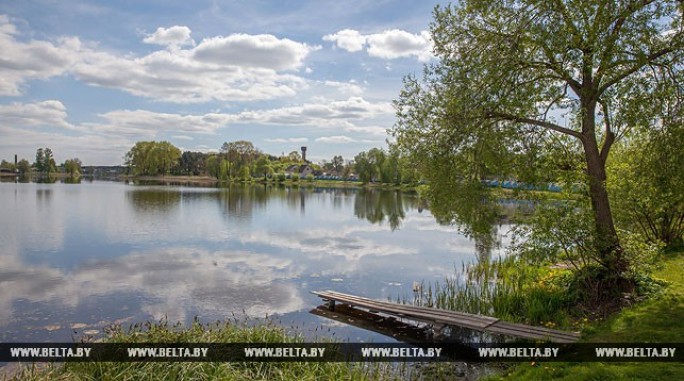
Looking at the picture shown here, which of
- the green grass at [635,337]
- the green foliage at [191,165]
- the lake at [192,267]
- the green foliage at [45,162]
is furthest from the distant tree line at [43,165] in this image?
the green grass at [635,337]

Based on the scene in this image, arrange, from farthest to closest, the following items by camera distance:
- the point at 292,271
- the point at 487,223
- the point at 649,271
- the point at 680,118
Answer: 1. the point at 292,271
2. the point at 487,223
3. the point at 649,271
4. the point at 680,118

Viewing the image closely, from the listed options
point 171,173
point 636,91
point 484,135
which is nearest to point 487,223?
point 484,135

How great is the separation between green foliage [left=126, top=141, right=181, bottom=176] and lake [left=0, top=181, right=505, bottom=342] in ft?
333

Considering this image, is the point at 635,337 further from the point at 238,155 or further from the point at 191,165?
the point at 191,165

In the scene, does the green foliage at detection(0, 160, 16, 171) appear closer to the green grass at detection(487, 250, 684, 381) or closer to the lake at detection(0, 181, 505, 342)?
the lake at detection(0, 181, 505, 342)

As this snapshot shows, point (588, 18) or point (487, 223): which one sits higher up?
point (588, 18)

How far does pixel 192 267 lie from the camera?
20.1m

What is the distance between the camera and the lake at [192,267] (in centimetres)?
1345

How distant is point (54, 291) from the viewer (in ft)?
50.9

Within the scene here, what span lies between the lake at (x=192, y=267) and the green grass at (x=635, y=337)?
197 inches

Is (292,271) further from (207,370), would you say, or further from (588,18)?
(588,18)

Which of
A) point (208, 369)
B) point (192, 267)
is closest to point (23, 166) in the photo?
point (192, 267)

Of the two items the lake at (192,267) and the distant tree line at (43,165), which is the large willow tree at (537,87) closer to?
the lake at (192,267)

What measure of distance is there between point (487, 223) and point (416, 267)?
25.9 ft
